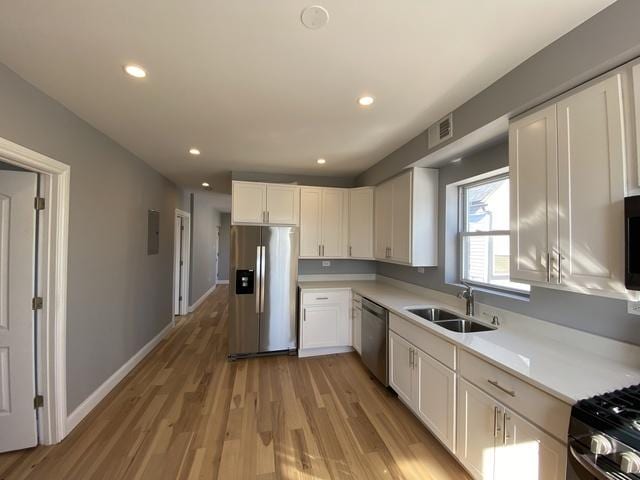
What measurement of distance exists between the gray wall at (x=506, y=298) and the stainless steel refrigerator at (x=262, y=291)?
1.56 m

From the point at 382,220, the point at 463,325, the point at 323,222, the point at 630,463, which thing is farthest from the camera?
the point at 323,222

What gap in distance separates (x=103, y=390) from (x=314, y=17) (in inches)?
137

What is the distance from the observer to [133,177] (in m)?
3.17

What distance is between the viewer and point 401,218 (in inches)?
122

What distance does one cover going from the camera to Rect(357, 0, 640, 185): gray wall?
1.14 meters

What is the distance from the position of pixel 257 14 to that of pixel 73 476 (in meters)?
2.92

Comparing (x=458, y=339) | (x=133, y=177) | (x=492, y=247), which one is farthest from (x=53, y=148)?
(x=492, y=247)

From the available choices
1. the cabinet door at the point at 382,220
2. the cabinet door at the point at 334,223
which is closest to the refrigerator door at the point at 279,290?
the cabinet door at the point at 334,223

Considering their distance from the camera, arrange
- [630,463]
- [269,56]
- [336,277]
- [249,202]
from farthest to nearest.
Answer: [336,277]
[249,202]
[269,56]
[630,463]

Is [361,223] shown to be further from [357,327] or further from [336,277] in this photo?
[357,327]

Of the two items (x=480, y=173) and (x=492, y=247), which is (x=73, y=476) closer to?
(x=492, y=247)

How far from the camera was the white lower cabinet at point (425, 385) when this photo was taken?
5.90ft

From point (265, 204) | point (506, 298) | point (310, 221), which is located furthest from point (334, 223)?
point (506, 298)

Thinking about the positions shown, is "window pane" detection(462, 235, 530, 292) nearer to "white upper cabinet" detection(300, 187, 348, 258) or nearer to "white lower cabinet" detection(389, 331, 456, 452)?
A: "white lower cabinet" detection(389, 331, 456, 452)
